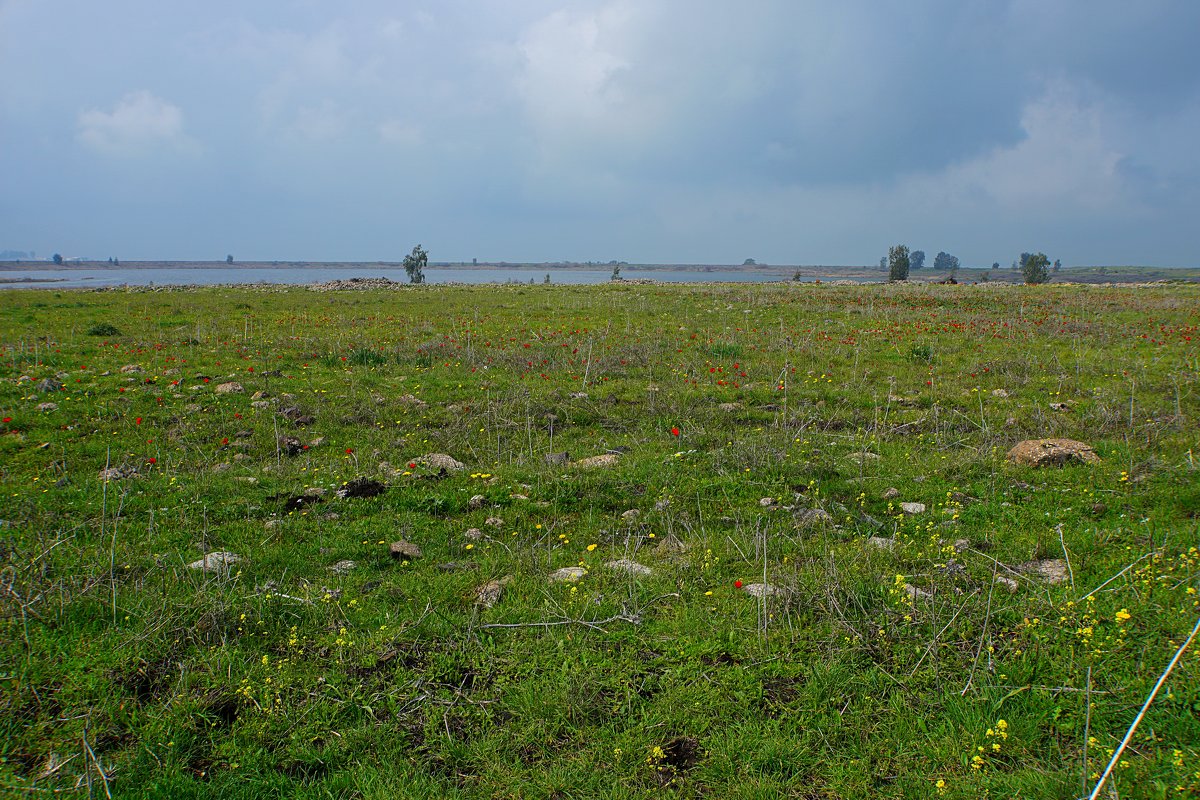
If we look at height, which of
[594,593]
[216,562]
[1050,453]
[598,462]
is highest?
[1050,453]

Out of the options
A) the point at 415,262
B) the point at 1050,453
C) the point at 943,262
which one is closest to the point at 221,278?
the point at 415,262

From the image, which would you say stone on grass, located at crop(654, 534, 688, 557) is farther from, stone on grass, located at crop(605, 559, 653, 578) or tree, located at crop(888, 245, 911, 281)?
tree, located at crop(888, 245, 911, 281)

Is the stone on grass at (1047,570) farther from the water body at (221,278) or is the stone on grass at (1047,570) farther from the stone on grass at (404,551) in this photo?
the water body at (221,278)

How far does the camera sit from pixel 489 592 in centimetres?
470

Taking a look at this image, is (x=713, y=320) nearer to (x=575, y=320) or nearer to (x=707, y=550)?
(x=575, y=320)

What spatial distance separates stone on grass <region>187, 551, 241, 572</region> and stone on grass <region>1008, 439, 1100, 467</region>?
826cm

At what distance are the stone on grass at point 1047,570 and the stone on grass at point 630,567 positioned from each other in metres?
2.92

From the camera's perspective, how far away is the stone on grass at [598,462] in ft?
24.1

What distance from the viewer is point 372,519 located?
5.98 m

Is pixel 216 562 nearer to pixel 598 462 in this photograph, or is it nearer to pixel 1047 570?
pixel 598 462

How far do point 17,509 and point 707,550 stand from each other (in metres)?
6.67

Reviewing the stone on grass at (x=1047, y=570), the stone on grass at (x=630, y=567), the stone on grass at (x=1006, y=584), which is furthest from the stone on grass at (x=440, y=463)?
the stone on grass at (x=1047, y=570)

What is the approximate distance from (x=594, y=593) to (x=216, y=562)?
3.10 m

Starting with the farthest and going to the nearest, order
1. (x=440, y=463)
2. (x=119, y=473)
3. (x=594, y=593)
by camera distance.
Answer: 1. (x=440, y=463)
2. (x=119, y=473)
3. (x=594, y=593)
